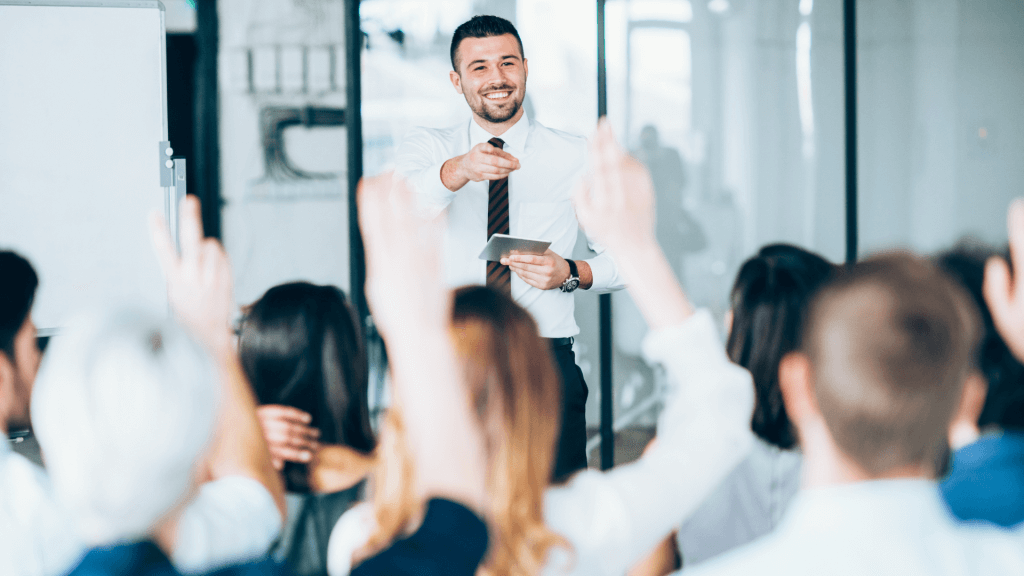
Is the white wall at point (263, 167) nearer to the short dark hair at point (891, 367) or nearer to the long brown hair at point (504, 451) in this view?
the long brown hair at point (504, 451)

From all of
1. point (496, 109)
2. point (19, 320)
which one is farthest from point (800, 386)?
point (496, 109)

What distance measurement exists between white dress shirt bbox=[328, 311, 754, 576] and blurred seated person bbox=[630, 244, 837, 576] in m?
0.62

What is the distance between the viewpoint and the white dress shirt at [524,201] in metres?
2.92

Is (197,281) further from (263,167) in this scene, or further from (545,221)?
(263,167)

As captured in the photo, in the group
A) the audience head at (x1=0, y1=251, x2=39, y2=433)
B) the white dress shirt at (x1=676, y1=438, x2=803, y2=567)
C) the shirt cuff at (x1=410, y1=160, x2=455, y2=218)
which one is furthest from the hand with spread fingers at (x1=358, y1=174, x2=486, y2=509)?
the shirt cuff at (x1=410, y1=160, x2=455, y2=218)

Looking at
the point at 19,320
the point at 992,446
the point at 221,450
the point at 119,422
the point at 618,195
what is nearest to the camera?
the point at 119,422

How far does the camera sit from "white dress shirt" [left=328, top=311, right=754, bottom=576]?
1032 millimetres

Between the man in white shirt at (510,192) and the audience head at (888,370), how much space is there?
1.71m

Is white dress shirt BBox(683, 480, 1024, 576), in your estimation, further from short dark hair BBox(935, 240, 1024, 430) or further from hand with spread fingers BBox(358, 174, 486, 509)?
short dark hair BBox(935, 240, 1024, 430)

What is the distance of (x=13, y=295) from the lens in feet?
6.84

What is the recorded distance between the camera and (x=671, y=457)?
106cm

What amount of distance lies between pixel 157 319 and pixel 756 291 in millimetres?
1287

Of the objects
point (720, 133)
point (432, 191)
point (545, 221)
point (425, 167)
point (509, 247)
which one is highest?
point (720, 133)

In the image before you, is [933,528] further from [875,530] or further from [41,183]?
[41,183]
